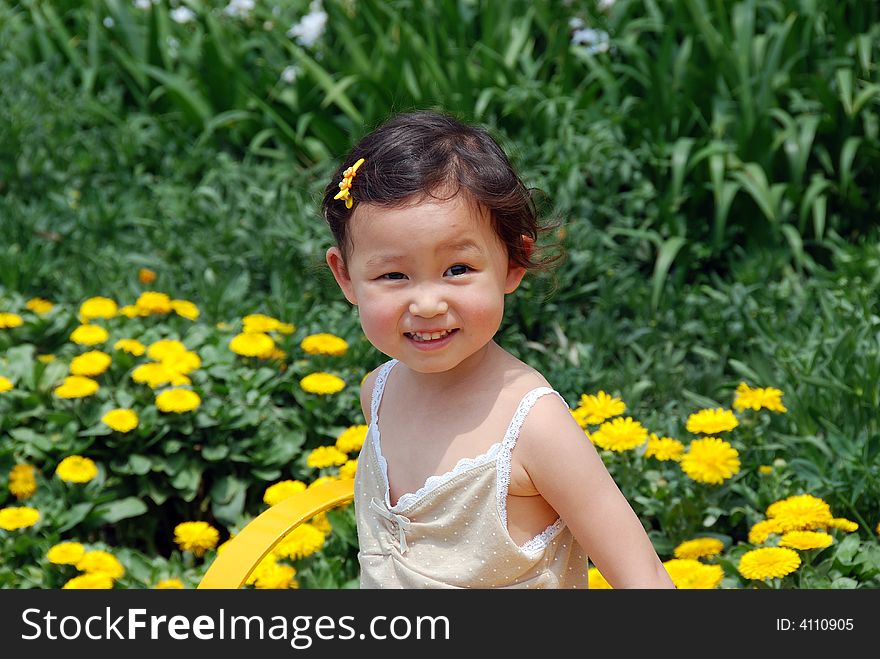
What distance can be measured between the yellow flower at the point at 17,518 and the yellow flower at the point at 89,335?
0.49 metres

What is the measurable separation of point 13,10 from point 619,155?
2.98 m

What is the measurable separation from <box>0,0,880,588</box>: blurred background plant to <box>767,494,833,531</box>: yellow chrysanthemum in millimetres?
61

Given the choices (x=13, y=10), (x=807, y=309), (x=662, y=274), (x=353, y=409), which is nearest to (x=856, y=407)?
(x=807, y=309)

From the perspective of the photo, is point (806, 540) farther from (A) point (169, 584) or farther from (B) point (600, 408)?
(A) point (169, 584)

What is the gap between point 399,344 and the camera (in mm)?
1604

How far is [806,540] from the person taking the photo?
2027 millimetres

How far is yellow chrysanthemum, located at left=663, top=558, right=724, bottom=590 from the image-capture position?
6.56ft

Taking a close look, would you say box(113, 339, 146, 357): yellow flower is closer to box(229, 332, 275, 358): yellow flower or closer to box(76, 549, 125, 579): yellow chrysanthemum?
box(229, 332, 275, 358): yellow flower

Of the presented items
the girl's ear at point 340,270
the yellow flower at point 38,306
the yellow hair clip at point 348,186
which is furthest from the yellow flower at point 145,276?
the yellow hair clip at point 348,186

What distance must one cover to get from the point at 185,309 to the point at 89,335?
325 millimetres

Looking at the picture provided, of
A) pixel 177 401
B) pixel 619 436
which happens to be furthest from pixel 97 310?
pixel 619 436

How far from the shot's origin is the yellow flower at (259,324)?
282cm

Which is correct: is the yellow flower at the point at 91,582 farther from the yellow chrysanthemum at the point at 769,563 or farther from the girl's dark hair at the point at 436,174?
the yellow chrysanthemum at the point at 769,563
